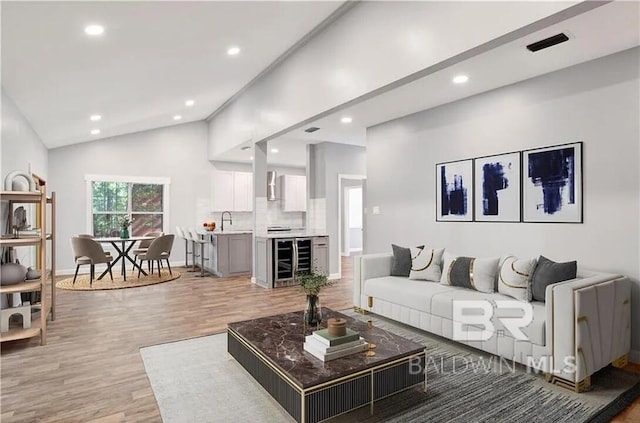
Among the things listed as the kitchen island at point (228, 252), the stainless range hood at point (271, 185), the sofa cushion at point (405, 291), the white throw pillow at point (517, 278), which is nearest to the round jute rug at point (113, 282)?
the kitchen island at point (228, 252)

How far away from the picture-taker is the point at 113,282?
666cm

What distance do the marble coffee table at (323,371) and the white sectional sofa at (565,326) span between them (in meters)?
0.95

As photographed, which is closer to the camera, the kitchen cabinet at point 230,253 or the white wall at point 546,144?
the white wall at point 546,144

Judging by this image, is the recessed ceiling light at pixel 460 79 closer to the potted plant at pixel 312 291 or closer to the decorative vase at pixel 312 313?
the potted plant at pixel 312 291

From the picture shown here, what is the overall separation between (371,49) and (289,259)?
12.8 feet

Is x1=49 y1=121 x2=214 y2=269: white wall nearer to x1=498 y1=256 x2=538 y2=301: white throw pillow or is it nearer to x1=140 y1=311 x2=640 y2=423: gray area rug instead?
x1=140 y1=311 x2=640 y2=423: gray area rug

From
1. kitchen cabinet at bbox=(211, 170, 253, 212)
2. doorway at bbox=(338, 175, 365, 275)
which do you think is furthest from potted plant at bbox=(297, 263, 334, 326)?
doorway at bbox=(338, 175, 365, 275)

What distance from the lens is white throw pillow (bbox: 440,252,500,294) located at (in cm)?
368

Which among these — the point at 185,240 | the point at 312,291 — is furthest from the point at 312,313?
the point at 185,240

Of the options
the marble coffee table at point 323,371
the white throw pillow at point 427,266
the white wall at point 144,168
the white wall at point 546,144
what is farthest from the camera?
the white wall at point 144,168

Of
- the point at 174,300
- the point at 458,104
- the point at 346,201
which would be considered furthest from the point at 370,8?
the point at 346,201

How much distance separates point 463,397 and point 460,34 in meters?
2.60

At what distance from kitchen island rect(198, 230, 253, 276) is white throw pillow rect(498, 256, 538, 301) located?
17.3 feet

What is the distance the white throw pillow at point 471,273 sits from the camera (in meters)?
3.68
